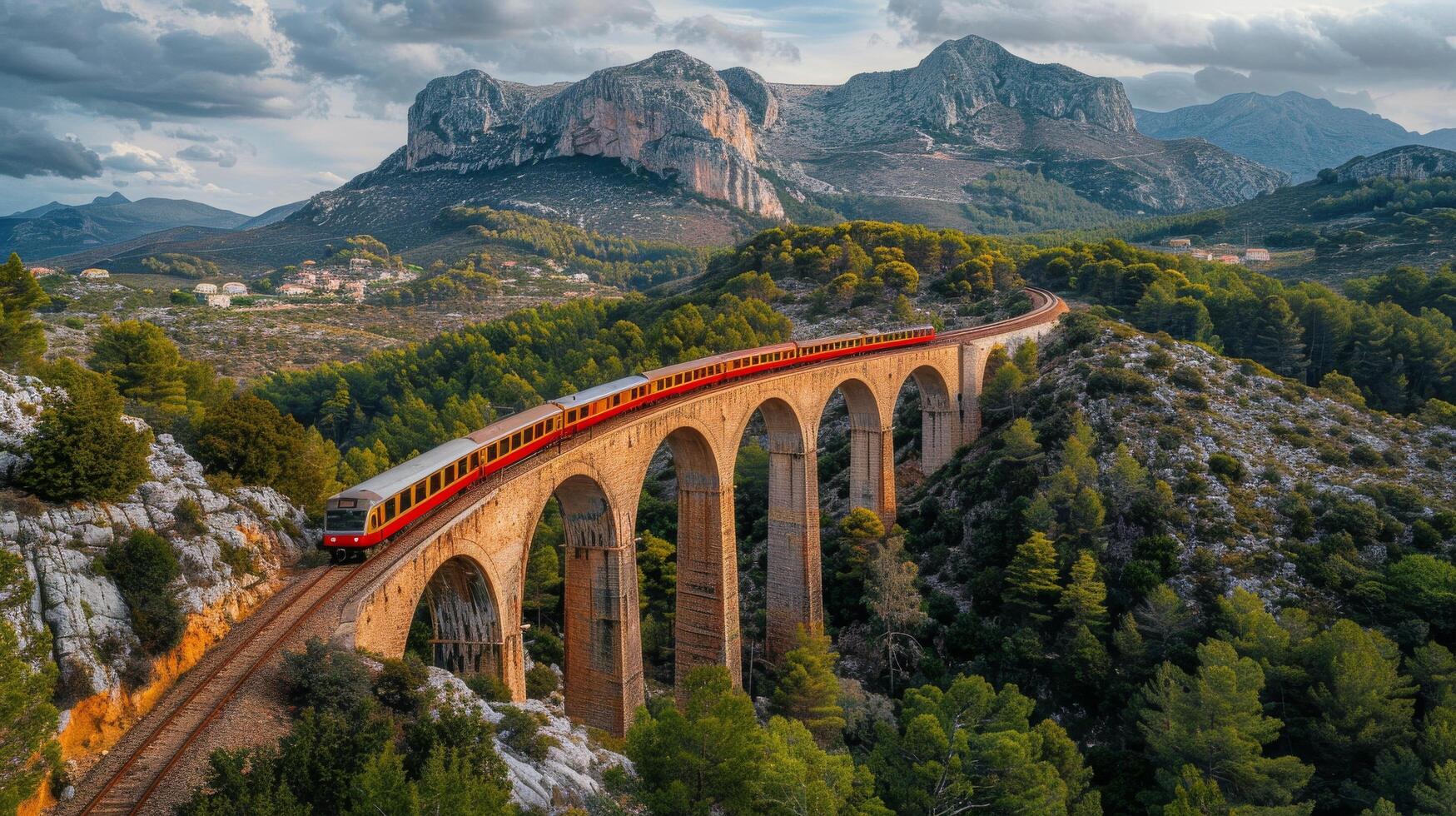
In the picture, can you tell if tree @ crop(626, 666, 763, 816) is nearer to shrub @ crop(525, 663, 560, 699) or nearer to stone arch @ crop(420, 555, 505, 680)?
stone arch @ crop(420, 555, 505, 680)

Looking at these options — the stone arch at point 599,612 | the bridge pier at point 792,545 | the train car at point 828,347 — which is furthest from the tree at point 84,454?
the train car at point 828,347

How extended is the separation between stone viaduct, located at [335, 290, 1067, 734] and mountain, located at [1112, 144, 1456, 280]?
65377mm

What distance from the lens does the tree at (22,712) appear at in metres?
10.4

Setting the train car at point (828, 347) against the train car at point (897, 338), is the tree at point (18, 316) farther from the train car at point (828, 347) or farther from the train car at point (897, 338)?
the train car at point (897, 338)

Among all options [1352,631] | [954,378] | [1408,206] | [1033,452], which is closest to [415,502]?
[1352,631]

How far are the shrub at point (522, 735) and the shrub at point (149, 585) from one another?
5961mm

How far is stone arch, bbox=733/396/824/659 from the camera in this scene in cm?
3844

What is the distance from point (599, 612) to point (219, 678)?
1287cm

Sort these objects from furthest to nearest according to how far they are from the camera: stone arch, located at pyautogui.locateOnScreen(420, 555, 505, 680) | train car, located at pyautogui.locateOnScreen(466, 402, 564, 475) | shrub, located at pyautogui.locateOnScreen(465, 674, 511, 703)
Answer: train car, located at pyautogui.locateOnScreen(466, 402, 564, 475)
stone arch, located at pyautogui.locateOnScreen(420, 555, 505, 680)
shrub, located at pyautogui.locateOnScreen(465, 674, 511, 703)

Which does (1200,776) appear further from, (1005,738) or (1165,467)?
(1165,467)

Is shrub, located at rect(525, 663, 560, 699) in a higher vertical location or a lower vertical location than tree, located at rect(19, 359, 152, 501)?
lower

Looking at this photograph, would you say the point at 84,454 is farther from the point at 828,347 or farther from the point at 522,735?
the point at 828,347

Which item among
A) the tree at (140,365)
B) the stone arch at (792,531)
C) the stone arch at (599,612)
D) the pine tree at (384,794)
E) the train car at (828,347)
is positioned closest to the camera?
the pine tree at (384,794)

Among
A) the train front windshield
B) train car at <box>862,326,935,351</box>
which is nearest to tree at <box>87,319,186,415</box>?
the train front windshield
